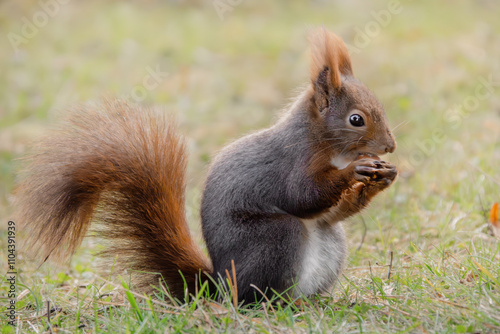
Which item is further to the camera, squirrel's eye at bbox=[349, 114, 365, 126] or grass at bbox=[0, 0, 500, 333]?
squirrel's eye at bbox=[349, 114, 365, 126]

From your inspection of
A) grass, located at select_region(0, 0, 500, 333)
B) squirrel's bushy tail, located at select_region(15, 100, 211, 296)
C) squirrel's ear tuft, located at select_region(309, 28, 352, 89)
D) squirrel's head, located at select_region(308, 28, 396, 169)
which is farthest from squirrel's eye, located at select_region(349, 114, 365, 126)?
squirrel's bushy tail, located at select_region(15, 100, 211, 296)

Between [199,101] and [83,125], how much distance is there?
381 centimetres

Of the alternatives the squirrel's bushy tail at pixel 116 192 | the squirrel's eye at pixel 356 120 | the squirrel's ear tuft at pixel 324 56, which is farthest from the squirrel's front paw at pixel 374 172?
the squirrel's bushy tail at pixel 116 192

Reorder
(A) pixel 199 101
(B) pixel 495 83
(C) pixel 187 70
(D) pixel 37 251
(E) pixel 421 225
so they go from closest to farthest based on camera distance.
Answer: (D) pixel 37 251, (E) pixel 421 225, (B) pixel 495 83, (A) pixel 199 101, (C) pixel 187 70

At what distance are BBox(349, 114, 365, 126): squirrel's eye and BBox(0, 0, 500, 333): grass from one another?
33 cm

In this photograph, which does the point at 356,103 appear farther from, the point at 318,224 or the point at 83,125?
the point at 83,125

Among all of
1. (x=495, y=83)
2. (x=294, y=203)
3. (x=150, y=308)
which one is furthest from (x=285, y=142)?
(x=495, y=83)

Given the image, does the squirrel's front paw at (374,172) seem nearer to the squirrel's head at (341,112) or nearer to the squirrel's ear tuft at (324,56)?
the squirrel's head at (341,112)

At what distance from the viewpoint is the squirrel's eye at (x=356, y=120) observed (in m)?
2.10

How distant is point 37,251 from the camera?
6.48 ft

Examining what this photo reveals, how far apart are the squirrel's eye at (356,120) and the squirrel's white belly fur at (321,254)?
35cm

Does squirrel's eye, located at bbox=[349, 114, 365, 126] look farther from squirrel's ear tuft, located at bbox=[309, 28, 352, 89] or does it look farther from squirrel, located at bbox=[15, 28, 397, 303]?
squirrel's ear tuft, located at bbox=[309, 28, 352, 89]

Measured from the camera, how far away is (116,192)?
2055mm

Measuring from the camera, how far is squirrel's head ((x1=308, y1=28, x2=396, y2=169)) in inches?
82.4
